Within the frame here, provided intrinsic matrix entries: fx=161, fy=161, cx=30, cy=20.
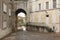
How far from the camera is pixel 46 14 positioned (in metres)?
35.1

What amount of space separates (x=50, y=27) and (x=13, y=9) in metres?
12.6

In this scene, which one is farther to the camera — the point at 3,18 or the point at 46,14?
the point at 46,14

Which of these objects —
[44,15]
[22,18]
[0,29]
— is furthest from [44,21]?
[22,18]

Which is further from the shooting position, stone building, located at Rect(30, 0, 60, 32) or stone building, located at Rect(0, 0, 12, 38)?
stone building, located at Rect(30, 0, 60, 32)

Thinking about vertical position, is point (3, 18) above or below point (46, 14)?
below

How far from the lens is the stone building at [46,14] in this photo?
3175 cm

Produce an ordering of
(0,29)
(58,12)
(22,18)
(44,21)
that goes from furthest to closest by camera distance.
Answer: (22,18)
(44,21)
(58,12)
(0,29)

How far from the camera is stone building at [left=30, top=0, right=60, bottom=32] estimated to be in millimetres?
31750

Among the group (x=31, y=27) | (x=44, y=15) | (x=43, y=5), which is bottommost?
(x=31, y=27)

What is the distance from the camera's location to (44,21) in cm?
3569

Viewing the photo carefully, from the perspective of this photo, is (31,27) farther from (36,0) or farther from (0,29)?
(0,29)

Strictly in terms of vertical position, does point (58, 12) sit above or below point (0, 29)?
above

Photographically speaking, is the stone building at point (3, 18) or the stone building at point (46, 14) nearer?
the stone building at point (3, 18)

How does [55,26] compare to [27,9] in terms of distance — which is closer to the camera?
[55,26]
